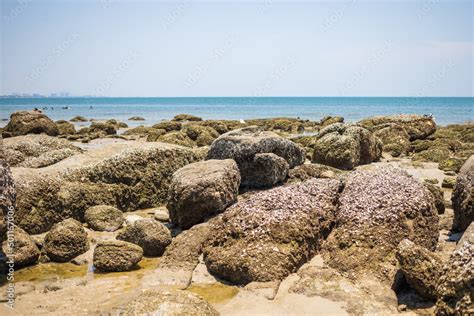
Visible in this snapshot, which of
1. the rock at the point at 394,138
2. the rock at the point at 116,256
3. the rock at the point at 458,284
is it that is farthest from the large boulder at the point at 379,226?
the rock at the point at 394,138

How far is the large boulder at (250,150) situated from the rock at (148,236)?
316 cm

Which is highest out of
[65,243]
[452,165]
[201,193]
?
[201,193]

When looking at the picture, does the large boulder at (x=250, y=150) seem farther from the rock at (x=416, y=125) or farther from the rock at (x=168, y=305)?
the rock at (x=416, y=125)

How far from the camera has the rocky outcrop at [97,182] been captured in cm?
998

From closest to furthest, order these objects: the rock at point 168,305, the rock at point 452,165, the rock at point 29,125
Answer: the rock at point 168,305
the rock at point 452,165
the rock at point 29,125

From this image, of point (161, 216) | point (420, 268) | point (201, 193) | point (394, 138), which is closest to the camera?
point (420, 268)

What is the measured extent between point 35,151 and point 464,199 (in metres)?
12.2

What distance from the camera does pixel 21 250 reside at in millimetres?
8219

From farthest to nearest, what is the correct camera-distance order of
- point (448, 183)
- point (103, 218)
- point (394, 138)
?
point (394, 138) → point (448, 183) → point (103, 218)

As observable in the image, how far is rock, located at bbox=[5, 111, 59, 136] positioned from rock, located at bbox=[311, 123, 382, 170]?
63.7ft

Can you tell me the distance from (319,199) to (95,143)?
2125cm

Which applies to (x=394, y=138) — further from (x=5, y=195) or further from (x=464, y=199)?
(x=5, y=195)

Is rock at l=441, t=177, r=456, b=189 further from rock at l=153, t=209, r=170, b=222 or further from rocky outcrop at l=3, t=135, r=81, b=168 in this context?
rocky outcrop at l=3, t=135, r=81, b=168

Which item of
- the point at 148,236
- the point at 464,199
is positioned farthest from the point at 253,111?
the point at 148,236
